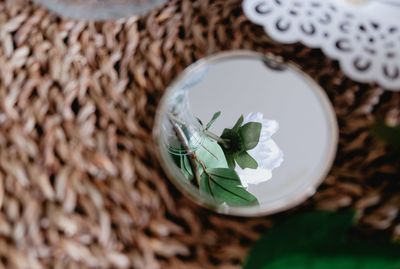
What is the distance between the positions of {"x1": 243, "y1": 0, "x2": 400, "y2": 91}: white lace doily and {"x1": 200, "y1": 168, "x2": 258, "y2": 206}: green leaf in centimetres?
11

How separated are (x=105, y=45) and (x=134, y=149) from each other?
9cm

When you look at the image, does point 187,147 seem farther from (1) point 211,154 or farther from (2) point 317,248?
(2) point 317,248

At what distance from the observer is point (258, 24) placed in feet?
1.41

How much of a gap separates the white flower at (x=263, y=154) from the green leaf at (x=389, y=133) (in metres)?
0.08

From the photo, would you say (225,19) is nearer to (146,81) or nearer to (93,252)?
(146,81)

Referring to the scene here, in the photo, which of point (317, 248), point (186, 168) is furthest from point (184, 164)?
point (317, 248)

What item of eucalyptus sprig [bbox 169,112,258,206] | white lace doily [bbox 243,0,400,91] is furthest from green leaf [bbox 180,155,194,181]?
white lace doily [bbox 243,0,400,91]

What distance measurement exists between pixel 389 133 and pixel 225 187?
124mm

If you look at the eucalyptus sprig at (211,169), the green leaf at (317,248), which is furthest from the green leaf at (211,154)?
the green leaf at (317,248)

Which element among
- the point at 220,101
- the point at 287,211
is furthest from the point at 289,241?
the point at 220,101

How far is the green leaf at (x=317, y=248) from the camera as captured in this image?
0.34 metres

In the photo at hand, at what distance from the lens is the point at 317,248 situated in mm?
342

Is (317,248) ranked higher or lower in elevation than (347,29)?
lower

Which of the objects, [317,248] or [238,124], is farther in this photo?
[238,124]
